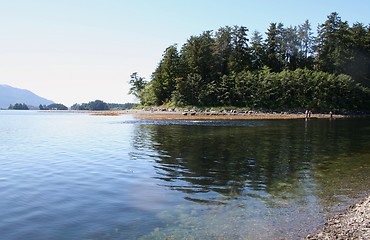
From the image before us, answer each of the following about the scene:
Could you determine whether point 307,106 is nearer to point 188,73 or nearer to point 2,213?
point 188,73

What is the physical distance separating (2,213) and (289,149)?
24071 mm

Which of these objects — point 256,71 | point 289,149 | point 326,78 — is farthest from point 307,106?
point 289,149

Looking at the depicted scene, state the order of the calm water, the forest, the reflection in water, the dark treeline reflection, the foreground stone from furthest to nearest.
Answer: the forest, the dark treeline reflection, the reflection in water, the calm water, the foreground stone

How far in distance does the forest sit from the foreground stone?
93.2m

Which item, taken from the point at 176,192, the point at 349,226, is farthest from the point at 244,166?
the point at 349,226

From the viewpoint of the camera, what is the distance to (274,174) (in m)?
18.9

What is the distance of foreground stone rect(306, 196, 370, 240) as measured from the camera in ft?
29.1

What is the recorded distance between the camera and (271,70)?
389 ft

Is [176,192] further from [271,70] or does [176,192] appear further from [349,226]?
[271,70]

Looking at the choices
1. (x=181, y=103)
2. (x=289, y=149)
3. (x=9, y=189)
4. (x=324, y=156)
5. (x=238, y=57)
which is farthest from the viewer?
(x=238, y=57)

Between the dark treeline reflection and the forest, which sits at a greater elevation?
the forest

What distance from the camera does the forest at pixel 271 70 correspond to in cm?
10019

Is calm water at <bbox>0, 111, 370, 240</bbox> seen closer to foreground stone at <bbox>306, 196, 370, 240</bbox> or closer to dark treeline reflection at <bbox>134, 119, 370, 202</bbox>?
dark treeline reflection at <bbox>134, 119, 370, 202</bbox>

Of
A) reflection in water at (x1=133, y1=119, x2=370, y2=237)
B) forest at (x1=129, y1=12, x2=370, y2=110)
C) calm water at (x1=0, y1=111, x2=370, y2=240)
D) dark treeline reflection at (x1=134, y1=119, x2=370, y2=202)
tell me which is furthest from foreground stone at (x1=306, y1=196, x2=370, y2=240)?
forest at (x1=129, y1=12, x2=370, y2=110)
